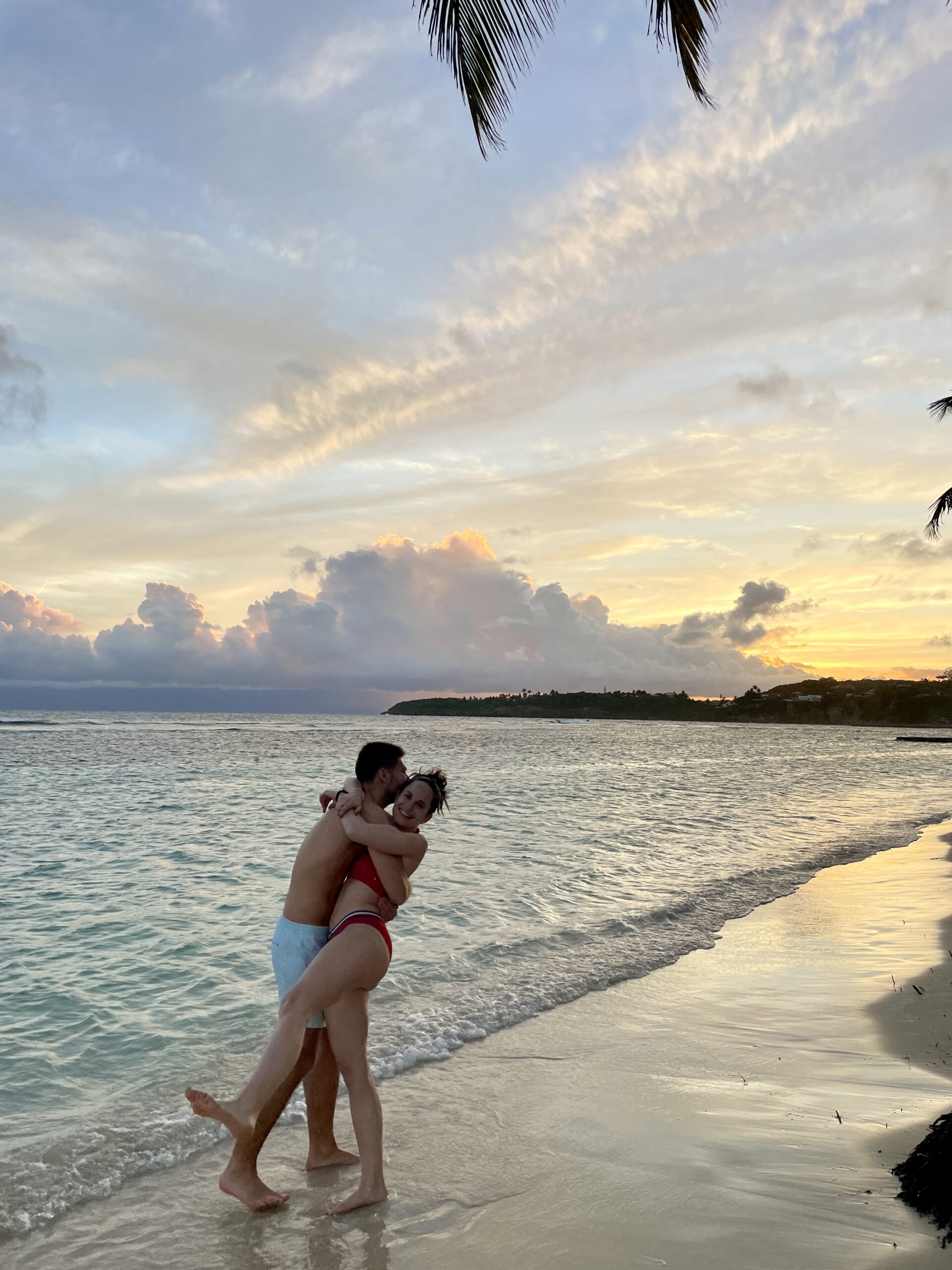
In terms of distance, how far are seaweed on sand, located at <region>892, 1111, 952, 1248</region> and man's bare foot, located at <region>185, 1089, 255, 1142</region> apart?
2.74 m

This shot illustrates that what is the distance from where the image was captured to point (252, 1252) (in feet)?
11.6

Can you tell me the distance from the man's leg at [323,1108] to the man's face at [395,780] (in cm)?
122

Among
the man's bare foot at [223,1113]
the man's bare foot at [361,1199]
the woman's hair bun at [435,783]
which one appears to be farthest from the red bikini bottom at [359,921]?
the man's bare foot at [361,1199]

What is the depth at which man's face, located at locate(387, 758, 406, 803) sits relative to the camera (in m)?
3.82

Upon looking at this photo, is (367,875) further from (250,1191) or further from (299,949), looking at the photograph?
(250,1191)

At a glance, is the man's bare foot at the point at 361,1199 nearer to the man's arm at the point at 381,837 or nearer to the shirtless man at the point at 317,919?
the shirtless man at the point at 317,919

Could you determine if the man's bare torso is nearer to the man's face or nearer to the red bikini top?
the red bikini top

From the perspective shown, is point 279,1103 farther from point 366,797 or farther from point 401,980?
point 401,980

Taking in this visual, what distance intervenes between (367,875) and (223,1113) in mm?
1145

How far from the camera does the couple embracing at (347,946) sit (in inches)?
148

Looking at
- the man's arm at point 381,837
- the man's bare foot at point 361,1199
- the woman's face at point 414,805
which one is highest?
the woman's face at point 414,805

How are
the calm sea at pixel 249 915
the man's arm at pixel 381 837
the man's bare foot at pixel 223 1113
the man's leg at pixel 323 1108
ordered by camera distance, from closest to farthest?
1. the man's bare foot at pixel 223 1113
2. the man's arm at pixel 381 837
3. the man's leg at pixel 323 1108
4. the calm sea at pixel 249 915

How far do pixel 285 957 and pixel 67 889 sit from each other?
8532 millimetres

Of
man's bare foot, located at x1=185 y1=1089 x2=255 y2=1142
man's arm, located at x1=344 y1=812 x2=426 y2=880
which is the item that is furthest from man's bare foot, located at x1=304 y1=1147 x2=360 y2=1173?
man's arm, located at x1=344 y1=812 x2=426 y2=880
